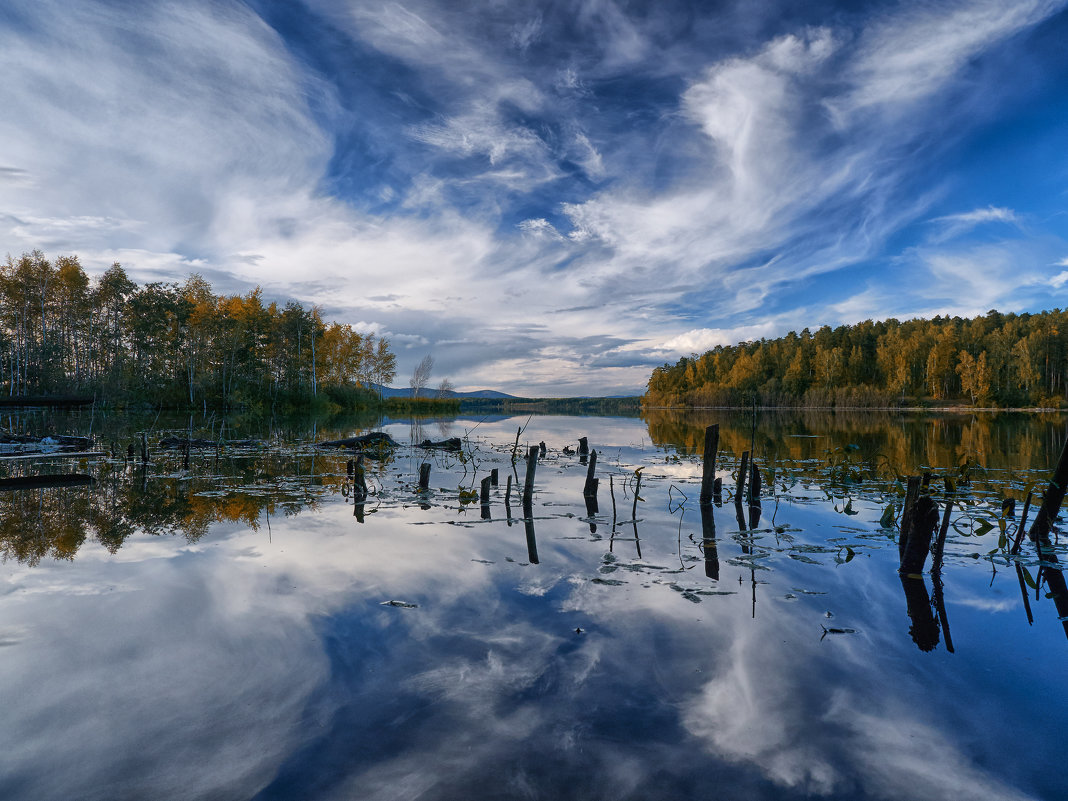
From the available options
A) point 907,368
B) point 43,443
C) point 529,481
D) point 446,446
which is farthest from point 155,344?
point 907,368

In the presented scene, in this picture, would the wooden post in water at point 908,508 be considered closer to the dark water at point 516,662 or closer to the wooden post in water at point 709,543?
the dark water at point 516,662

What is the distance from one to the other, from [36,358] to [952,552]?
227ft

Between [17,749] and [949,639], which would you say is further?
[949,639]

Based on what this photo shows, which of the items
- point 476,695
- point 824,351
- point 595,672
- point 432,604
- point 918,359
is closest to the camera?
point 476,695

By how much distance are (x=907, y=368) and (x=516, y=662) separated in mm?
110369

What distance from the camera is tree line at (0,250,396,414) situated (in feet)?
164

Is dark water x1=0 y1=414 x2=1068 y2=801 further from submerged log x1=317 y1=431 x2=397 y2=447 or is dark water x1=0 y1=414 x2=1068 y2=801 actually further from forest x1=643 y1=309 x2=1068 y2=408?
forest x1=643 y1=309 x2=1068 y2=408

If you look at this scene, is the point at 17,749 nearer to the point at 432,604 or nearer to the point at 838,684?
the point at 432,604

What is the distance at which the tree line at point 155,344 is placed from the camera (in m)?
49.9

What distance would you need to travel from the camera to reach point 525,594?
667cm

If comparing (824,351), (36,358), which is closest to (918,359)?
(824,351)

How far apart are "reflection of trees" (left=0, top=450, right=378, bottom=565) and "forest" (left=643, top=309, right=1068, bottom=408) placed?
9534 centimetres

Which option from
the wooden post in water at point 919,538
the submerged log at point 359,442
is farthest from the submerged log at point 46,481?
the wooden post in water at point 919,538

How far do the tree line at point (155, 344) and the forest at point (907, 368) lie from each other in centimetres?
7705
